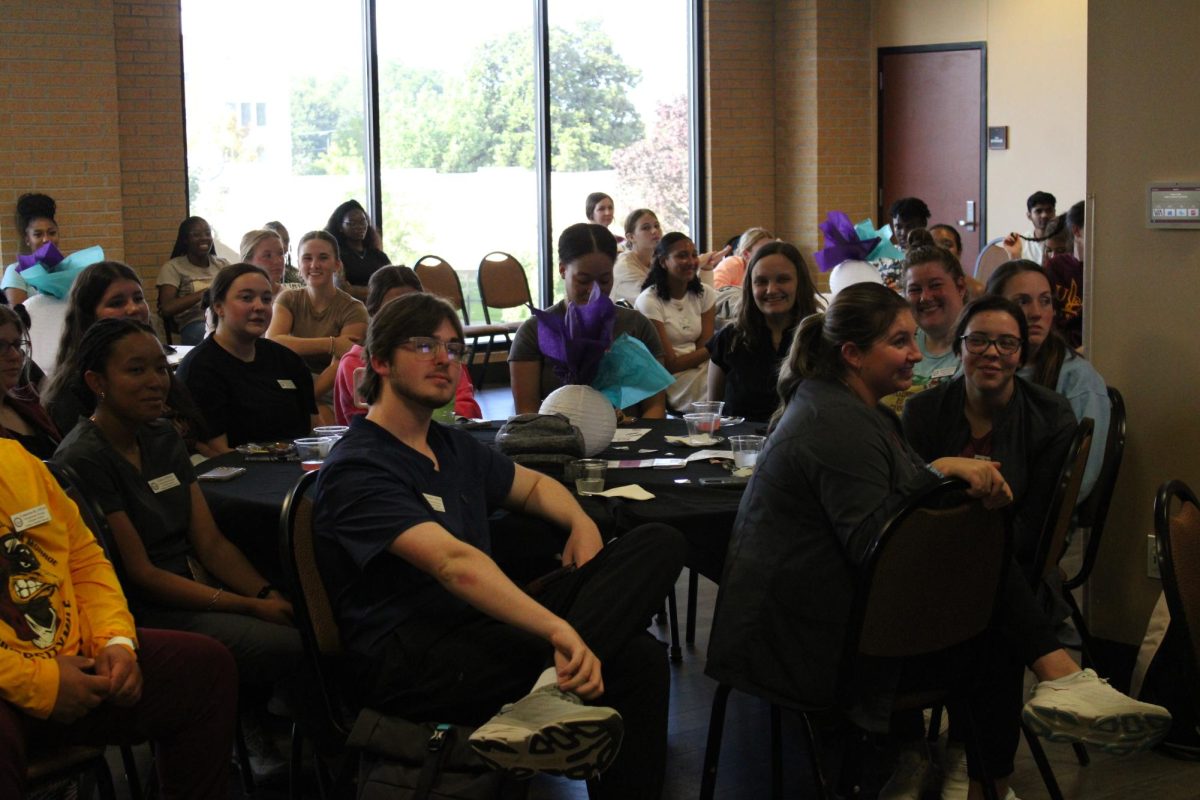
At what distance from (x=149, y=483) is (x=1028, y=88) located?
9146mm

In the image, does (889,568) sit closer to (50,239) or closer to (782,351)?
(782,351)

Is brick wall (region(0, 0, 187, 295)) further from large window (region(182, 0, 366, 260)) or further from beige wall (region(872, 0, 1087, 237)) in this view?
beige wall (region(872, 0, 1087, 237))

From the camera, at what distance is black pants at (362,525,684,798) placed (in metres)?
2.56

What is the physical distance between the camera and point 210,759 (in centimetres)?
267

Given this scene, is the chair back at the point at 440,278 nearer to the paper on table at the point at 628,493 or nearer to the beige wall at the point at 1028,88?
the beige wall at the point at 1028,88

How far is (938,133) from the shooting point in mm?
11375

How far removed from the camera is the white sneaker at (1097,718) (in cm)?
256

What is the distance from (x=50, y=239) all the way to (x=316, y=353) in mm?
3569

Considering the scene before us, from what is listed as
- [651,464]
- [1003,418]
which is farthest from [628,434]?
[1003,418]

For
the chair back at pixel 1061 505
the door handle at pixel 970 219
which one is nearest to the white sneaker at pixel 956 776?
the chair back at pixel 1061 505

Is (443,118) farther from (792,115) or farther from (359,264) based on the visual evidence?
(792,115)

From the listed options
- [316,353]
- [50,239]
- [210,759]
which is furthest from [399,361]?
[50,239]

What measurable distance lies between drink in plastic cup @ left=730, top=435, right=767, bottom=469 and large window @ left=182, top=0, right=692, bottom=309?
703 centimetres

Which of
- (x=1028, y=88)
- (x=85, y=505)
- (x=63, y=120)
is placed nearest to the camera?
(x=85, y=505)
